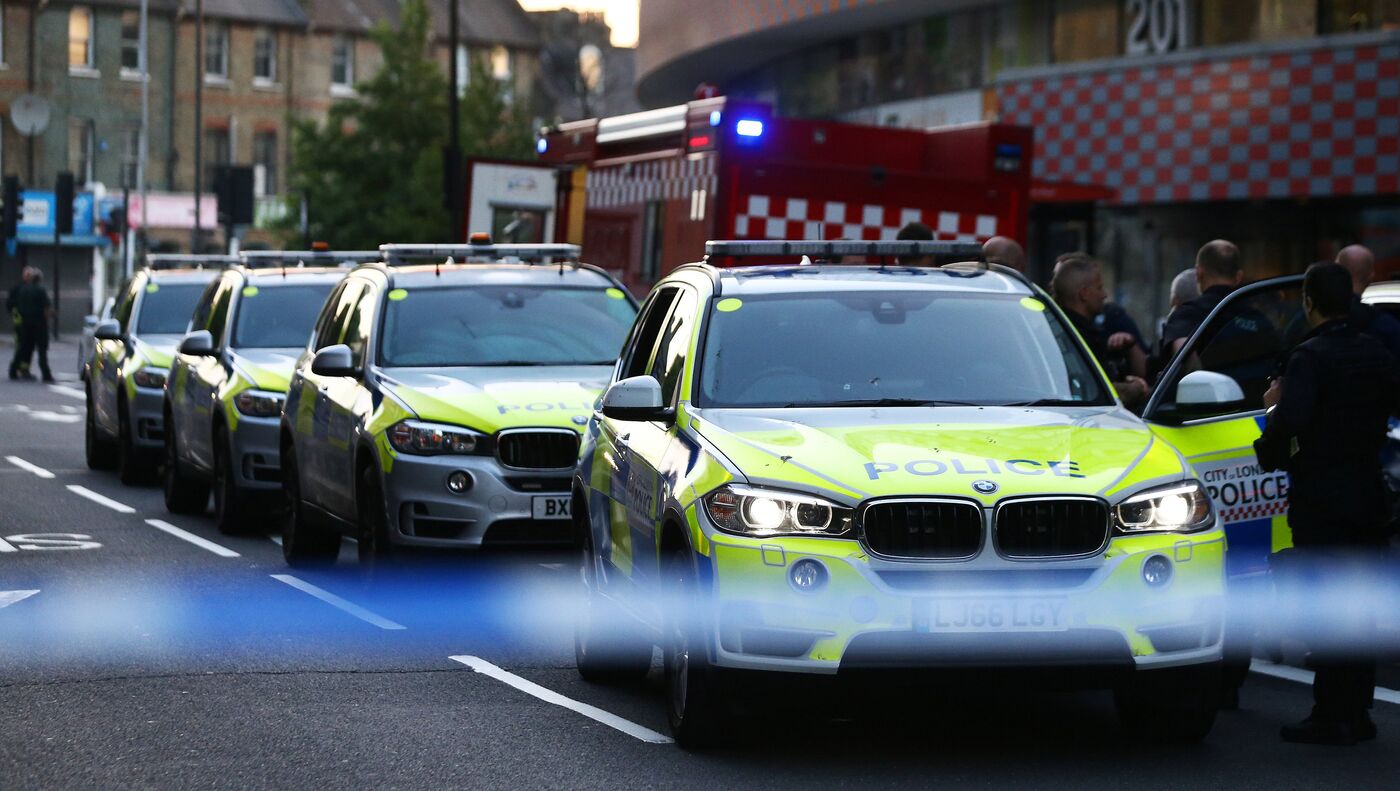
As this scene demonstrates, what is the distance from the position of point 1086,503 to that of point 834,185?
9.89 meters

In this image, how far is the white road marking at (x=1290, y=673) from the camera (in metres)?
9.16

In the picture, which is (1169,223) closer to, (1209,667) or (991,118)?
(991,118)

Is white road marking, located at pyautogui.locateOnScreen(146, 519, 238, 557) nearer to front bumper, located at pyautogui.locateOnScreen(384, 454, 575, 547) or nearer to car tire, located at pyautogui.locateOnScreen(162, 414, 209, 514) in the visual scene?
car tire, located at pyautogui.locateOnScreen(162, 414, 209, 514)

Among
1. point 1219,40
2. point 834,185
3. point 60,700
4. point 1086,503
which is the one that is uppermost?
point 1219,40

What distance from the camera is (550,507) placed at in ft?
37.3

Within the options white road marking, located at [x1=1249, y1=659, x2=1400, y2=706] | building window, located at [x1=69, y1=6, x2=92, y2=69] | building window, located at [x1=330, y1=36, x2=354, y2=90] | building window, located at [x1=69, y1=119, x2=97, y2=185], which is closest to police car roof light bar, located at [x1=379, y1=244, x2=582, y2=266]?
white road marking, located at [x1=1249, y1=659, x2=1400, y2=706]

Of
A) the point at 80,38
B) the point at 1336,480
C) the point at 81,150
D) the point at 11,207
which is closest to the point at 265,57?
the point at 80,38

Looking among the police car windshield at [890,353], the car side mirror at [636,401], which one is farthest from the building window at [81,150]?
the car side mirror at [636,401]

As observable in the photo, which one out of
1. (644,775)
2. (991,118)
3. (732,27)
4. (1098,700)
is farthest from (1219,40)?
(644,775)

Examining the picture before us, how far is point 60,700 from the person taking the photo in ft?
28.9

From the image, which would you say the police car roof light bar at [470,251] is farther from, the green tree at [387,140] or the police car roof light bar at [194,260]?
the green tree at [387,140]

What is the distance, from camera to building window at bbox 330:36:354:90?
3118 inches

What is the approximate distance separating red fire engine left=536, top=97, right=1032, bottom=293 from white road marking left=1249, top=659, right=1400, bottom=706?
21.4 ft

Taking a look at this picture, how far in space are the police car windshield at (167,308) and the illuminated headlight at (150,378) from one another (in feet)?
4.86
